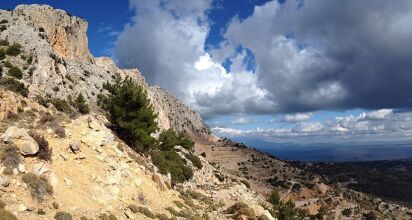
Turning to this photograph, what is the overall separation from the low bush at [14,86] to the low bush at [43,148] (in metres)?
13.3

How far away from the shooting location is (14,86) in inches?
1682

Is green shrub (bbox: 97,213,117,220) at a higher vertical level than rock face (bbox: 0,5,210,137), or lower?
lower

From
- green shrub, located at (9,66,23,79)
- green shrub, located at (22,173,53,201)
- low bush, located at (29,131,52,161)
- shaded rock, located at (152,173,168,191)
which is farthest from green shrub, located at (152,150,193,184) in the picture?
green shrub, located at (22,173,53,201)

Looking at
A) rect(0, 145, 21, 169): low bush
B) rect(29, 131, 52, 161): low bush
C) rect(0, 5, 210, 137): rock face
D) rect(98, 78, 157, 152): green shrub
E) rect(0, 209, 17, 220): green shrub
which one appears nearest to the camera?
rect(0, 209, 17, 220): green shrub

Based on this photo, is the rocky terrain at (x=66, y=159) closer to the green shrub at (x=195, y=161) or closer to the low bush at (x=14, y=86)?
the low bush at (x=14, y=86)

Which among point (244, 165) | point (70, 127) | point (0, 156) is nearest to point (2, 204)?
point (0, 156)

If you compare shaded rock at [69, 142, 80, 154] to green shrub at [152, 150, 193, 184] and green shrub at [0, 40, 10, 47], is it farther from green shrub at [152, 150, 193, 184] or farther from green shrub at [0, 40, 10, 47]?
green shrub at [0, 40, 10, 47]

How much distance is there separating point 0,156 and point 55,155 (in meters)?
4.32

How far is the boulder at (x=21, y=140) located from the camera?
28.6m

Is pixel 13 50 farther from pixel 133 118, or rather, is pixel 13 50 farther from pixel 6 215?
pixel 6 215

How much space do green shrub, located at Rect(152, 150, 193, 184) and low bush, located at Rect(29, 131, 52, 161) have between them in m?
22.0

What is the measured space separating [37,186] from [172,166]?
33259mm

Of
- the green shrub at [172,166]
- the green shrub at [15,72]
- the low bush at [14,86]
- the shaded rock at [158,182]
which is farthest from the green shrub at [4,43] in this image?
the shaded rock at [158,182]

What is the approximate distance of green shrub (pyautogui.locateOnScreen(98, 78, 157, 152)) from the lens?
50062mm
